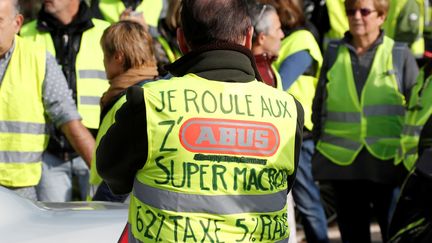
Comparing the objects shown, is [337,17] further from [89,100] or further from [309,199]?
[89,100]

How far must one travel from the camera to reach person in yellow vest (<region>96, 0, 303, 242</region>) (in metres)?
3.38

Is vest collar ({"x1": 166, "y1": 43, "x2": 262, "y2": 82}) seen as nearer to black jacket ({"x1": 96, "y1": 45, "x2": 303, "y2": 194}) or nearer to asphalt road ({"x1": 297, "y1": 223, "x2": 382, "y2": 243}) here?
black jacket ({"x1": 96, "y1": 45, "x2": 303, "y2": 194})

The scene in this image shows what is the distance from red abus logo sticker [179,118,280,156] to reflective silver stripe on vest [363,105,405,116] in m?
3.54

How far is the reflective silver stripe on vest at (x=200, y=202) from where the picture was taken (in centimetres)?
338

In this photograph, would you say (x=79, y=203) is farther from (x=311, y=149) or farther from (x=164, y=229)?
(x=311, y=149)

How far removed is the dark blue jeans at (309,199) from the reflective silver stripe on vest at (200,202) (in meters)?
3.91

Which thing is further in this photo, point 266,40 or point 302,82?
point 302,82

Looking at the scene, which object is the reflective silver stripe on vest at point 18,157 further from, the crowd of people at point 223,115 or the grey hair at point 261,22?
the grey hair at point 261,22

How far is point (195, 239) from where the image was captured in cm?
337

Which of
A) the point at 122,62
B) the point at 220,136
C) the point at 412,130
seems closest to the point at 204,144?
the point at 220,136

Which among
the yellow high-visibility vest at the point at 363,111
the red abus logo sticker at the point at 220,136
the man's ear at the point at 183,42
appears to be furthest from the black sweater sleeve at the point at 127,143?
the yellow high-visibility vest at the point at 363,111

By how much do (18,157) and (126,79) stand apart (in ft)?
2.70

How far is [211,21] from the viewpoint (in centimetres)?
345

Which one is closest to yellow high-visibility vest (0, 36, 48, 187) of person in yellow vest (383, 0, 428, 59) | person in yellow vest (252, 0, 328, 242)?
person in yellow vest (252, 0, 328, 242)
